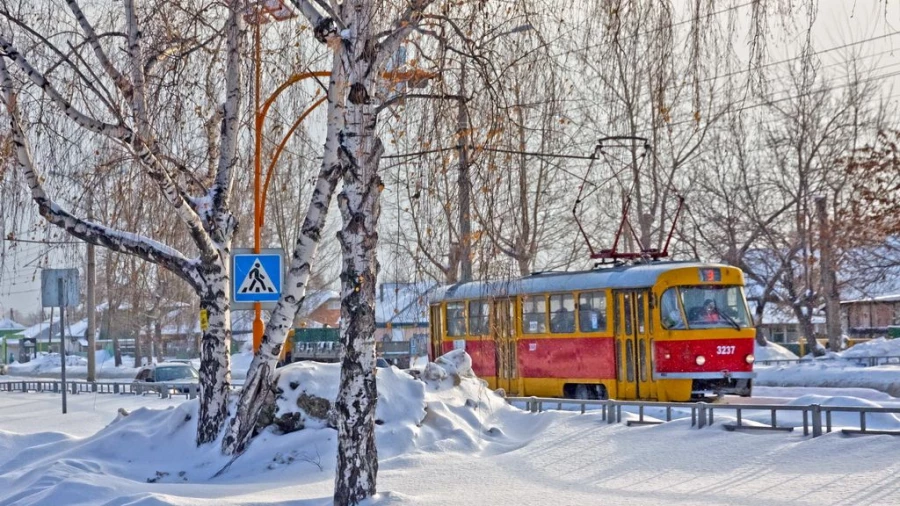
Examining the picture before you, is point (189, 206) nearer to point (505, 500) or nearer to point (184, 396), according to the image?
point (505, 500)

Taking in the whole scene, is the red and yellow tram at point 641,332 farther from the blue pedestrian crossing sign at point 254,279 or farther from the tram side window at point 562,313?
the blue pedestrian crossing sign at point 254,279

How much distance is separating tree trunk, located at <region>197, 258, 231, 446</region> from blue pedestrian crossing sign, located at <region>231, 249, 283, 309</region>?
4.88ft

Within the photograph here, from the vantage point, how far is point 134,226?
577 inches

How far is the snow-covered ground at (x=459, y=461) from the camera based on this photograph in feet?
35.9

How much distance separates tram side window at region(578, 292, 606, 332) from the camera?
21516 millimetres

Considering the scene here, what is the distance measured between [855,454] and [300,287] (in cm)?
633

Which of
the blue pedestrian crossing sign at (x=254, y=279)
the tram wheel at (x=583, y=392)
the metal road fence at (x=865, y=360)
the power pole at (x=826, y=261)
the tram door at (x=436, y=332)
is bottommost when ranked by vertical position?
the tram wheel at (x=583, y=392)

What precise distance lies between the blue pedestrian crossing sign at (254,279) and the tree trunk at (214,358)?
4.88 ft

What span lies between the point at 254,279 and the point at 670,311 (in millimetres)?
7881

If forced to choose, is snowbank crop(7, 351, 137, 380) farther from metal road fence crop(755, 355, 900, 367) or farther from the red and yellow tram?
the red and yellow tram

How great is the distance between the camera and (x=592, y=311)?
21.8 m

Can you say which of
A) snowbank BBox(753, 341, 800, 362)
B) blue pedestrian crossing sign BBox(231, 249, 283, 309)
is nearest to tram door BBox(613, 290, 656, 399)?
blue pedestrian crossing sign BBox(231, 249, 283, 309)

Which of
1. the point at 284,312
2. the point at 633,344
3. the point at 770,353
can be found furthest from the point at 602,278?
the point at 770,353

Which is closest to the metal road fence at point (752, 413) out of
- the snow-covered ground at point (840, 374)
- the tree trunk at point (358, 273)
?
the tree trunk at point (358, 273)
